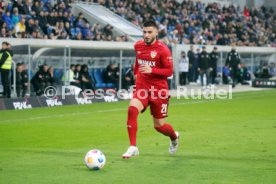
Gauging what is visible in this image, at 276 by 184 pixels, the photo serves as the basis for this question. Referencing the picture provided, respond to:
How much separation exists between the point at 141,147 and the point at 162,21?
31497 millimetres

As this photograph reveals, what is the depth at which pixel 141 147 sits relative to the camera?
45.5ft

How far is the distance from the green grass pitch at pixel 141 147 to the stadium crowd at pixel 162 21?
8143 mm

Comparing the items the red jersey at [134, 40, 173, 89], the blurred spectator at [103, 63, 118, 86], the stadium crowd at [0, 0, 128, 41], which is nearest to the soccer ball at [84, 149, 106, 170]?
the red jersey at [134, 40, 173, 89]

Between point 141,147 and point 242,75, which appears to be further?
point 242,75

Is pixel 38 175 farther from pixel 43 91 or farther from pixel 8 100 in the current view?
pixel 43 91

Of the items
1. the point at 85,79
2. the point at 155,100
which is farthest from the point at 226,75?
the point at 155,100

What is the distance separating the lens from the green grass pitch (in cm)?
1016

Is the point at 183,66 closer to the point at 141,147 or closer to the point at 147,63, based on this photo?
the point at 141,147

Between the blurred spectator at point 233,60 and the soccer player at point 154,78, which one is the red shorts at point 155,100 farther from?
the blurred spectator at point 233,60

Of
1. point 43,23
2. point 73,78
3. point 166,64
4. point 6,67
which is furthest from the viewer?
point 43,23

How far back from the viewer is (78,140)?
15.2 metres

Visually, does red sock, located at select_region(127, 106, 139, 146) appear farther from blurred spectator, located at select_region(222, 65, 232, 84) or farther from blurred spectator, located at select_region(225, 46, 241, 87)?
blurred spectator, located at select_region(222, 65, 232, 84)

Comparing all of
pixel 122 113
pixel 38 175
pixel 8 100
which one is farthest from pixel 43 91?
pixel 38 175

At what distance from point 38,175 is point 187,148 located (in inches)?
166
